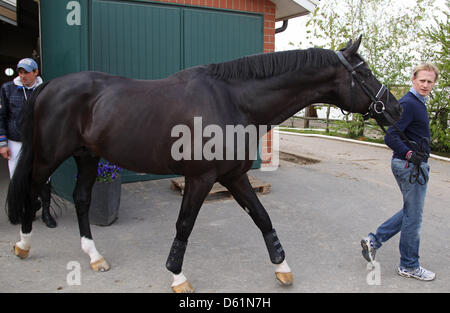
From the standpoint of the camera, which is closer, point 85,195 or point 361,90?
point 361,90

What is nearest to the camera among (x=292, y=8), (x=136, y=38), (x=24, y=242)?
(x=24, y=242)

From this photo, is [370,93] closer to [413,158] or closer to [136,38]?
[413,158]

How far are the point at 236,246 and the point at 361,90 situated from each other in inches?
77.5

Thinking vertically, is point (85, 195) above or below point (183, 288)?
above

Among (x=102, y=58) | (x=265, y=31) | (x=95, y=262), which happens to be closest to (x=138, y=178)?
(x=102, y=58)

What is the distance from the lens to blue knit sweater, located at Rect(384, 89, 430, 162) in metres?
3.04

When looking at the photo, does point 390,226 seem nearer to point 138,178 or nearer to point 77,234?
point 77,234

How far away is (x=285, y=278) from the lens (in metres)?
3.03

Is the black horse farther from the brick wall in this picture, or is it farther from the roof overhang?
the roof overhang

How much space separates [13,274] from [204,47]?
4837 millimetres

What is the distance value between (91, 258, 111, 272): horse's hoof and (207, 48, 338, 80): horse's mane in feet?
6.14

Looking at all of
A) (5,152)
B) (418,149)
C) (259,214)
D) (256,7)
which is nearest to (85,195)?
(5,152)

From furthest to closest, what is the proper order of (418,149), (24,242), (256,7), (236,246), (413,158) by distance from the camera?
1. (256,7)
2. (236,246)
3. (24,242)
4. (418,149)
5. (413,158)

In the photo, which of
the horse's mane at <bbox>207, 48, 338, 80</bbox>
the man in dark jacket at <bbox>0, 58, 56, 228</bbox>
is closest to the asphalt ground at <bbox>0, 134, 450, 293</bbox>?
the man in dark jacket at <bbox>0, 58, 56, 228</bbox>
